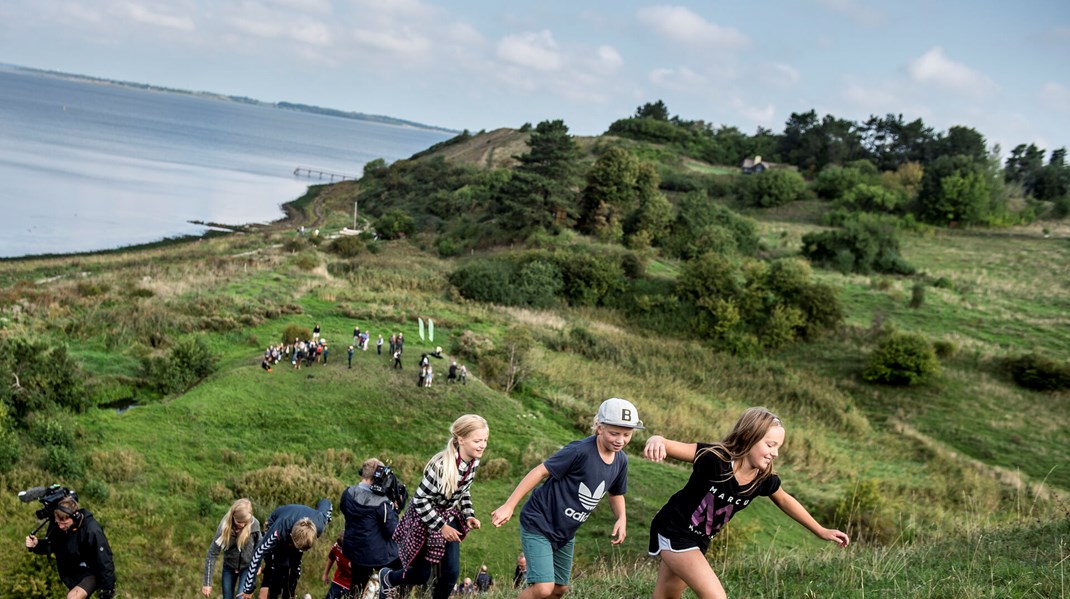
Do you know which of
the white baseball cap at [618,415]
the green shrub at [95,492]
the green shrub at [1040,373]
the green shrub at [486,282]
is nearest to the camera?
the white baseball cap at [618,415]

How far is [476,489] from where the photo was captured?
13.1m

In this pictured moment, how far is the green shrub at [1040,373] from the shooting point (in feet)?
79.2

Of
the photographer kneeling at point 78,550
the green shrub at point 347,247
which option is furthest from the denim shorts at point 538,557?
the green shrub at point 347,247

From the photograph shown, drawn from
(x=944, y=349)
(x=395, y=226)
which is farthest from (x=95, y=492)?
(x=395, y=226)

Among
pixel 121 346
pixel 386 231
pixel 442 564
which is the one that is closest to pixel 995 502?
pixel 442 564

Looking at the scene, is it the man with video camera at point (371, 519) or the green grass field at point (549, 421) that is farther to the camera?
the green grass field at point (549, 421)

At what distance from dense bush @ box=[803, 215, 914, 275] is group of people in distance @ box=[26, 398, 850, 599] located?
37.3m

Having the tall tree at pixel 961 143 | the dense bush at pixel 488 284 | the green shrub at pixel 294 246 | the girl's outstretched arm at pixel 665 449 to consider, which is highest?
the tall tree at pixel 961 143

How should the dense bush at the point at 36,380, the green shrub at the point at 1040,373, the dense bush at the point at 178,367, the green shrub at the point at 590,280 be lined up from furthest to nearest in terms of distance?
the green shrub at the point at 590,280 < the green shrub at the point at 1040,373 < the dense bush at the point at 178,367 < the dense bush at the point at 36,380

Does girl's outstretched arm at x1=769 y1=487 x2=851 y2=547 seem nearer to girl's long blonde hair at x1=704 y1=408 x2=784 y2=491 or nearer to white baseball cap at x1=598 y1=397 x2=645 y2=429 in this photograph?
girl's long blonde hair at x1=704 y1=408 x2=784 y2=491

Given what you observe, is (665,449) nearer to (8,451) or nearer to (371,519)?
(371,519)

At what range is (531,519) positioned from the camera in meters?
4.79

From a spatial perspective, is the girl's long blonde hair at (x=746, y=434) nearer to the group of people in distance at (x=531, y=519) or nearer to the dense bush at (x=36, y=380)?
the group of people in distance at (x=531, y=519)

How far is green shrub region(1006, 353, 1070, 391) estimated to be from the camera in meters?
24.1
